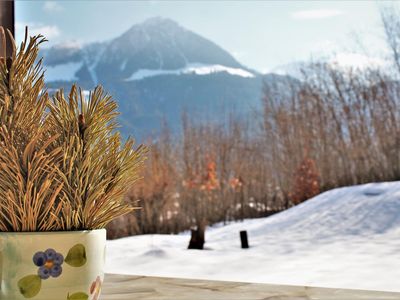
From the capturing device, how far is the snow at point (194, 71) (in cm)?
1216

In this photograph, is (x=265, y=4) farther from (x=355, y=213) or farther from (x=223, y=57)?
(x=355, y=213)

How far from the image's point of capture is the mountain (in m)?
11.6

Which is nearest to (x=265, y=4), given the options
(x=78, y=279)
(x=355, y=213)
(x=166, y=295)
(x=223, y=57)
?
(x=223, y=57)

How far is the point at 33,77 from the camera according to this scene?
1.15m

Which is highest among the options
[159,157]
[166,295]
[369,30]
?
[369,30]

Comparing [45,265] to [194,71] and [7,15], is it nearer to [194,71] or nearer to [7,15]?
[7,15]

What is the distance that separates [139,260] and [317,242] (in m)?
1.48

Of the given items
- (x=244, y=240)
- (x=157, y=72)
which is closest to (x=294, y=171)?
(x=244, y=240)

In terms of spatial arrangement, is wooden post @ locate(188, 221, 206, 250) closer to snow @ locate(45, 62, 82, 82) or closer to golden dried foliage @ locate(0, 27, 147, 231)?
golden dried foliage @ locate(0, 27, 147, 231)

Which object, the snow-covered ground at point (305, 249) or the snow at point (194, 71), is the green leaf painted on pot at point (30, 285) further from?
the snow at point (194, 71)

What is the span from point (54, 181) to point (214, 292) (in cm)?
92

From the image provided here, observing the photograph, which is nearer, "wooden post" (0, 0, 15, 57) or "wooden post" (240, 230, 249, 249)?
"wooden post" (0, 0, 15, 57)

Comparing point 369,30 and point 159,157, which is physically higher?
point 369,30

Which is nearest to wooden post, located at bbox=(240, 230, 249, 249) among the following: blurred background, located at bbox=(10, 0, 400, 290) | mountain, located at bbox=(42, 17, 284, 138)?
blurred background, located at bbox=(10, 0, 400, 290)
